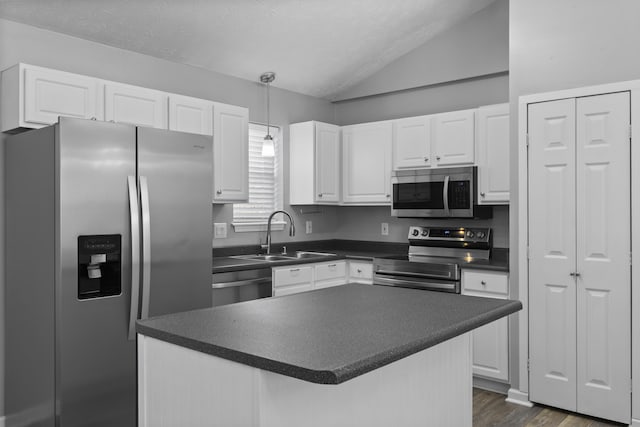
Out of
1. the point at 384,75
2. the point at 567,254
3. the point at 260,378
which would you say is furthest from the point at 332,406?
the point at 384,75

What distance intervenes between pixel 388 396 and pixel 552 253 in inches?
83.4

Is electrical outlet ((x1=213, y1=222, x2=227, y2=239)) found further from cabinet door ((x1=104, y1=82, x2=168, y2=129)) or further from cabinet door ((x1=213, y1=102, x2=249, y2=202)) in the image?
cabinet door ((x1=104, y1=82, x2=168, y2=129))

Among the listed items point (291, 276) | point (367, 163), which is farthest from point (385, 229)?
point (291, 276)

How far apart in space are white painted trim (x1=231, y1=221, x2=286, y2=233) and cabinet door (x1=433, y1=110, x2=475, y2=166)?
1554 millimetres

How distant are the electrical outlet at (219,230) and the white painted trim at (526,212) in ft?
7.60

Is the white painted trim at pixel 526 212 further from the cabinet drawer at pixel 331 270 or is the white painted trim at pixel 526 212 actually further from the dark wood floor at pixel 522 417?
the cabinet drawer at pixel 331 270

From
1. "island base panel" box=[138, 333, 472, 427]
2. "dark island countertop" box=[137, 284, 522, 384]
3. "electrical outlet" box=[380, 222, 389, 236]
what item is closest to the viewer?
"dark island countertop" box=[137, 284, 522, 384]

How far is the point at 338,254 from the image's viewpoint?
4.67 m

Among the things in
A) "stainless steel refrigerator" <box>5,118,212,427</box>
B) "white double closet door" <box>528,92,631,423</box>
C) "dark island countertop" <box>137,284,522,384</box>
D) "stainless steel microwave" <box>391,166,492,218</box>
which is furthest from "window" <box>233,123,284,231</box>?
"dark island countertop" <box>137,284,522,384</box>

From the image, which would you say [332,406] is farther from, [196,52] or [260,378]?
[196,52]

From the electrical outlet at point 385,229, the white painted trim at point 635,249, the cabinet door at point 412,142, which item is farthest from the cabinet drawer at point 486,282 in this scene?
the electrical outlet at point 385,229

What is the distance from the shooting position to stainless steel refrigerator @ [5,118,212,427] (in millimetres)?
2588

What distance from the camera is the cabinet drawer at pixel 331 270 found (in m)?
4.36

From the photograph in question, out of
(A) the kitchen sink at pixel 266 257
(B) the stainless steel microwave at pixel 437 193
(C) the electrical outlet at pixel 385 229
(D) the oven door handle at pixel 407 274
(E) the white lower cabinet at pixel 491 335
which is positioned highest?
(B) the stainless steel microwave at pixel 437 193
